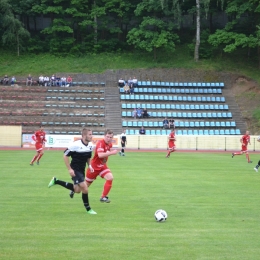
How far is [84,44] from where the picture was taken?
69688mm

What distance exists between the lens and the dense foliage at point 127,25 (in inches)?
2586

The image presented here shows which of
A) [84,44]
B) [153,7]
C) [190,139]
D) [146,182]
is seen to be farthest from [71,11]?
[146,182]

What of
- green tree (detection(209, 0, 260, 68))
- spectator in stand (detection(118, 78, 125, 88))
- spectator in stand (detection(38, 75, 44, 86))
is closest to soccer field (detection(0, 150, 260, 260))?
spectator in stand (detection(38, 75, 44, 86))

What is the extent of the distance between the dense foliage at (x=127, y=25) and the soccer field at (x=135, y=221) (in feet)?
150

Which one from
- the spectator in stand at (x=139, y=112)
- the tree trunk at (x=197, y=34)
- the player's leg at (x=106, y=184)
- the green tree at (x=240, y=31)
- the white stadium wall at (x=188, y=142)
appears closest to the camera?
the player's leg at (x=106, y=184)

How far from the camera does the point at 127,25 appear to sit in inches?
2901

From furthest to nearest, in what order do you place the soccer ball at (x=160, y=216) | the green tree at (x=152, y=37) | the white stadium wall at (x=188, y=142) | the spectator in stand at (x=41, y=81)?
the green tree at (x=152, y=37), the spectator in stand at (x=41, y=81), the white stadium wall at (x=188, y=142), the soccer ball at (x=160, y=216)

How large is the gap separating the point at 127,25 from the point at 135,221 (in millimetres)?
63223

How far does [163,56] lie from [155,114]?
1468cm

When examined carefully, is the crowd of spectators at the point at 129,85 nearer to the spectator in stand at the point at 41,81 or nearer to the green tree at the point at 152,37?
the green tree at the point at 152,37

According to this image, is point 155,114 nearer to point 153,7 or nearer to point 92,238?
point 153,7

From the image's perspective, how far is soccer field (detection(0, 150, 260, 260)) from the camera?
9578 mm

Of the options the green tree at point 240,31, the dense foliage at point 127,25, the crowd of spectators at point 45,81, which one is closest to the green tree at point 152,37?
the dense foliage at point 127,25

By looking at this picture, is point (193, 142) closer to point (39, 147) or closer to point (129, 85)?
point (129, 85)
